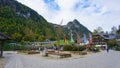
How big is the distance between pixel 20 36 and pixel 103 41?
55887 millimetres

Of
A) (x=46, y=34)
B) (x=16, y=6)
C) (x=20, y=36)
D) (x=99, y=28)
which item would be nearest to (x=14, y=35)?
(x=20, y=36)

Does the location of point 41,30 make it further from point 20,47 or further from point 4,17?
point 20,47

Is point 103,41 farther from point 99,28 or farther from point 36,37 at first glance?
point 36,37

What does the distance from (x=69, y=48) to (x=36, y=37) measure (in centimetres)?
4611

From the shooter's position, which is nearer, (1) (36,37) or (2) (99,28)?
(1) (36,37)

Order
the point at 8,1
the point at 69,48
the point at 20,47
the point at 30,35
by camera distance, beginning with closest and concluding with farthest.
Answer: the point at 69,48 → the point at 20,47 → the point at 30,35 → the point at 8,1

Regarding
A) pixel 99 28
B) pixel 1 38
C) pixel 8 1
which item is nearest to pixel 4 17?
pixel 8 1

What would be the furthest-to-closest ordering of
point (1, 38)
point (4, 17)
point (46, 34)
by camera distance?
point (46, 34) → point (4, 17) → point (1, 38)

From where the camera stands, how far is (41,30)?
124m

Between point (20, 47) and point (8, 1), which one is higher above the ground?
point (8, 1)

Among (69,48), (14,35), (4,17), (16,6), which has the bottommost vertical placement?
(69,48)

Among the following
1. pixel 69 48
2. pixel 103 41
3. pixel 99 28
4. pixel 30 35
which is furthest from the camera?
pixel 99 28

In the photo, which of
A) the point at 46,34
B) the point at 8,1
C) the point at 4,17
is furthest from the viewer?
the point at 8,1

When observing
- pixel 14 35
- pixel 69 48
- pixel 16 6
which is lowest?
pixel 69 48
